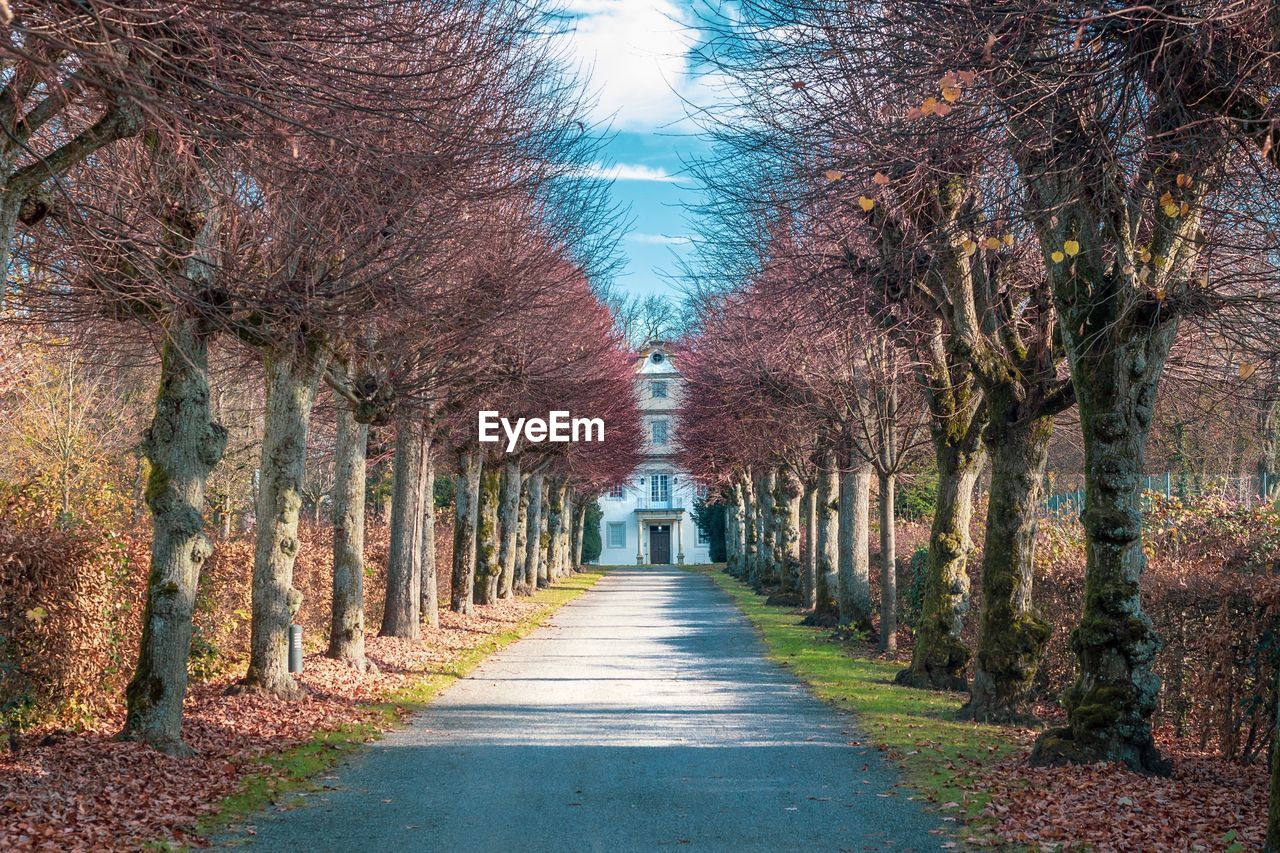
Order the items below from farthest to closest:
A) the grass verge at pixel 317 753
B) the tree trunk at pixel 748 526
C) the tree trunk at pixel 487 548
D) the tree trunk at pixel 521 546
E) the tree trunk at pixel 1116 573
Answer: the tree trunk at pixel 748 526, the tree trunk at pixel 521 546, the tree trunk at pixel 487 548, the tree trunk at pixel 1116 573, the grass verge at pixel 317 753

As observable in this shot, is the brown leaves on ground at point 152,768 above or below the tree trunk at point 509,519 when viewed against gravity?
below

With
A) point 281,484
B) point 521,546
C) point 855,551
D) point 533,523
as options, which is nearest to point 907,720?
point 281,484

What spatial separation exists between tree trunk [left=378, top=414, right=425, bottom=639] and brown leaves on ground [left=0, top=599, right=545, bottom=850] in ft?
17.6

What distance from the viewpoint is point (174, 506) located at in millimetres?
10969

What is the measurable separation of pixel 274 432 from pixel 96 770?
19.2 ft

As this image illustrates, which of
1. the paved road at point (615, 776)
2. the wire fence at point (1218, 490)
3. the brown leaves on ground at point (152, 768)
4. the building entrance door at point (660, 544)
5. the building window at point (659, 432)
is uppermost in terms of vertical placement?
the building window at point (659, 432)

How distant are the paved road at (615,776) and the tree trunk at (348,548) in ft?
5.79

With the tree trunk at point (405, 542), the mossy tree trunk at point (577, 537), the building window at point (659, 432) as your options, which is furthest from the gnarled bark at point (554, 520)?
the building window at point (659, 432)

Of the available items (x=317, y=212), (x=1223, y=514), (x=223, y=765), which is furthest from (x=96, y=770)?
(x=1223, y=514)

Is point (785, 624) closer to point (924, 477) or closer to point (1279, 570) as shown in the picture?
point (924, 477)

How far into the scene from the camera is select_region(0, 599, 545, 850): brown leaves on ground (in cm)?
790

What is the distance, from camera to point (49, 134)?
11.7 meters

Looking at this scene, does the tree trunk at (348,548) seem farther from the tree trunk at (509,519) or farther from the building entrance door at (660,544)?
the building entrance door at (660,544)

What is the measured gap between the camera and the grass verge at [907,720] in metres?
10.1
